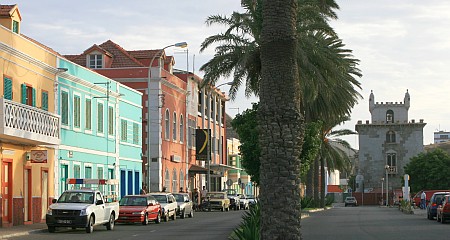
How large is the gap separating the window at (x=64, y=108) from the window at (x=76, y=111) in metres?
1.10

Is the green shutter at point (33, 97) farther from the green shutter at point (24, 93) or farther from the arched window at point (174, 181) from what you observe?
the arched window at point (174, 181)

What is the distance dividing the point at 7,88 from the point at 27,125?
6.11 feet

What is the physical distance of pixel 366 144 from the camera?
12331cm

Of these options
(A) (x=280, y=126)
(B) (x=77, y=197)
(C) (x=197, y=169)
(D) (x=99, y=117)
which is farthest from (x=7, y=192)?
(C) (x=197, y=169)

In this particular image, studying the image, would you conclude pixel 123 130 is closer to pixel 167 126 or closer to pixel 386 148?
pixel 167 126

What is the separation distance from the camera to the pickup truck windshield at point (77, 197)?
32.9 metres

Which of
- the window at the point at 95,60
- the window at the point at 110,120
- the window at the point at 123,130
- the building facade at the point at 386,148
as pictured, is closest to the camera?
the window at the point at 110,120

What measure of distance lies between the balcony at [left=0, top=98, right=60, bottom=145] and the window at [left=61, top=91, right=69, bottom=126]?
10.1 feet

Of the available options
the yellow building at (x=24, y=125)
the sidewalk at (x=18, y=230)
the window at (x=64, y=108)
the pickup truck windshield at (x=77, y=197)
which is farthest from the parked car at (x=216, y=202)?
the pickup truck windshield at (x=77, y=197)

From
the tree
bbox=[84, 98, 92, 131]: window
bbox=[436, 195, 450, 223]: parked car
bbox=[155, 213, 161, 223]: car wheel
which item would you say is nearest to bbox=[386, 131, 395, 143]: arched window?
the tree

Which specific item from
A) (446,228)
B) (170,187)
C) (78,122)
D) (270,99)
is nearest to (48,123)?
(78,122)

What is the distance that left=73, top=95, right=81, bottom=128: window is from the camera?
43500 millimetres

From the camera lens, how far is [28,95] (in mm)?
37656

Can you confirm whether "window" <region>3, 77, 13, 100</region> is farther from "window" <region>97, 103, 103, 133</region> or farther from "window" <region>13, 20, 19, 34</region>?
"window" <region>97, 103, 103, 133</region>
